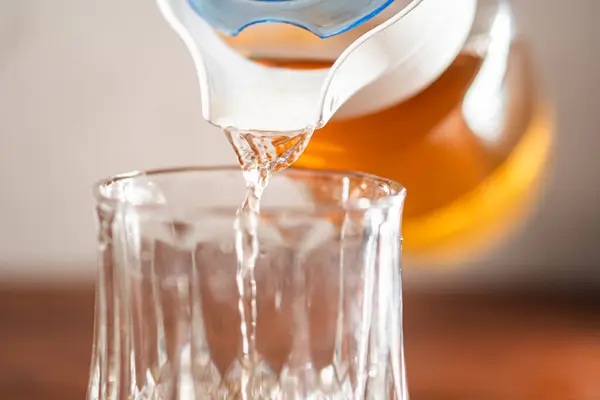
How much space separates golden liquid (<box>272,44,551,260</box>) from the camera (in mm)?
438

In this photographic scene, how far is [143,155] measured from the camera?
545 mm

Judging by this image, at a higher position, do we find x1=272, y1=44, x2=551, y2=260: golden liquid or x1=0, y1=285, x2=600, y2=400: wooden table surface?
x1=272, y1=44, x2=551, y2=260: golden liquid

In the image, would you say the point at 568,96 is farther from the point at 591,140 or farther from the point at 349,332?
the point at 349,332

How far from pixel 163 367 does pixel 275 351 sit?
1.5 inches

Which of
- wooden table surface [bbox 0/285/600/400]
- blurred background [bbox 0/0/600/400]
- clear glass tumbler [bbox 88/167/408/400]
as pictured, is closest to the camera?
clear glass tumbler [bbox 88/167/408/400]

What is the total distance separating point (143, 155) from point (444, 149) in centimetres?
21

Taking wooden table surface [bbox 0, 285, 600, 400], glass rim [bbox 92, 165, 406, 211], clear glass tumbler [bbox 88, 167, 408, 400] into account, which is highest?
glass rim [bbox 92, 165, 406, 211]

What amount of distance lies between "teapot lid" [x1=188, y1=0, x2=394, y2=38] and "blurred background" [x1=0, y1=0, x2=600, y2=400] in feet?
0.59

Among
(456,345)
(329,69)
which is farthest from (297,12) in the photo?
(456,345)

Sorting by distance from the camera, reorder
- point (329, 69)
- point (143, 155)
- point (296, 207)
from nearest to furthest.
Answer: point (296, 207)
point (329, 69)
point (143, 155)

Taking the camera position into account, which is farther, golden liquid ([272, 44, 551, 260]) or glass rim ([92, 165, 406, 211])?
golden liquid ([272, 44, 551, 260])

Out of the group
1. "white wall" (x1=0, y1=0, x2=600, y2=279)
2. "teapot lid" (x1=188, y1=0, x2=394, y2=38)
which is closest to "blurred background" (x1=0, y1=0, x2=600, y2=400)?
"white wall" (x1=0, y1=0, x2=600, y2=279)

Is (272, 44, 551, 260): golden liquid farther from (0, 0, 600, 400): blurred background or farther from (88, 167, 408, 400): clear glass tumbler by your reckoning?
(88, 167, 408, 400): clear glass tumbler

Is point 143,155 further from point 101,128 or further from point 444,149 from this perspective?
point 444,149
